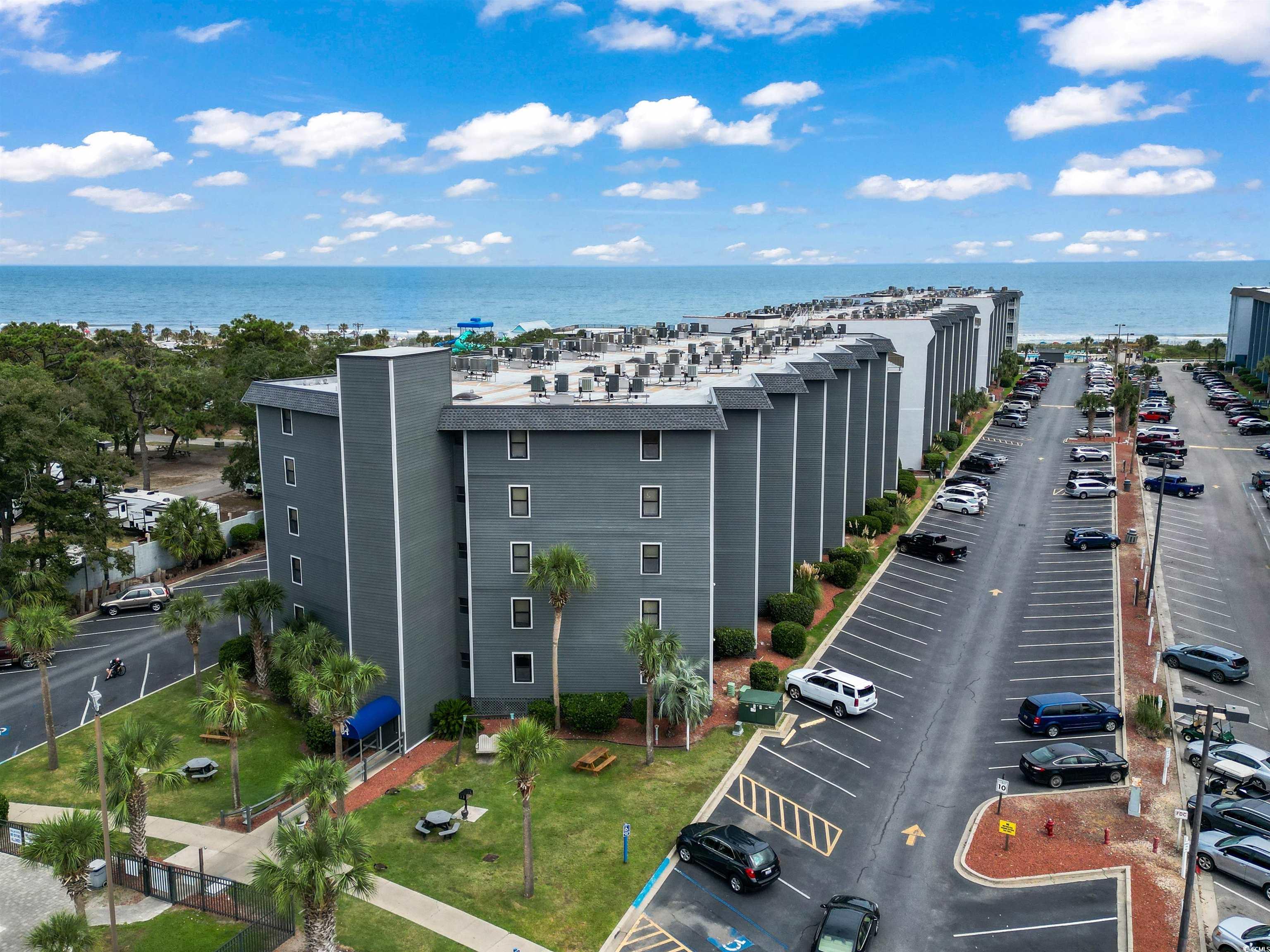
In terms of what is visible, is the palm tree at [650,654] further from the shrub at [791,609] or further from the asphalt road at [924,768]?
the shrub at [791,609]

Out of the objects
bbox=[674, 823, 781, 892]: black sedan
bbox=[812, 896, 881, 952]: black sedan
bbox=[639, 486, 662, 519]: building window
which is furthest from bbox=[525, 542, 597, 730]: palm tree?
bbox=[812, 896, 881, 952]: black sedan

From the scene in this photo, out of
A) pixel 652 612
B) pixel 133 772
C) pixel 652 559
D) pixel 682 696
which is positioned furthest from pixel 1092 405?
pixel 133 772

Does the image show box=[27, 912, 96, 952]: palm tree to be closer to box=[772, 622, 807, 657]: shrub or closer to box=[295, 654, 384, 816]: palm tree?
box=[295, 654, 384, 816]: palm tree

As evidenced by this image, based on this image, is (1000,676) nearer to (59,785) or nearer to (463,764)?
(463,764)

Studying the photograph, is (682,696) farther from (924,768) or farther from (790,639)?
(790,639)

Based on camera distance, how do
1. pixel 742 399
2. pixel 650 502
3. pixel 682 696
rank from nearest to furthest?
pixel 682 696
pixel 650 502
pixel 742 399
